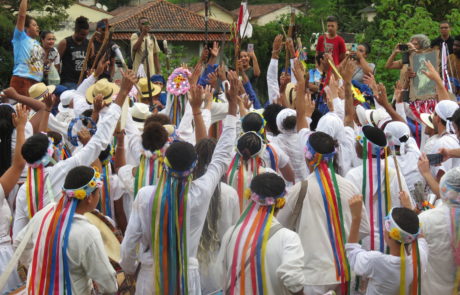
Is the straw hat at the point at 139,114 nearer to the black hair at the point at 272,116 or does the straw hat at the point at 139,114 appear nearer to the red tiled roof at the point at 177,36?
the black hair at the point at 272,116

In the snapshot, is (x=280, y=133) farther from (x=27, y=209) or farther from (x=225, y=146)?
(x=27, y=209)

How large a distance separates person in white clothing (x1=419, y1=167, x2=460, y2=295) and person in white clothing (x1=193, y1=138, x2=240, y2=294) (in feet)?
5.19

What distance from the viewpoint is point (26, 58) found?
11.4 metres

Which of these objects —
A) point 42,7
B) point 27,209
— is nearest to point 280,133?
point 27,209

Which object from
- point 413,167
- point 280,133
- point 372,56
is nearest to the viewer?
point 413,167

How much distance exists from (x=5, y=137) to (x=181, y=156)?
2.74 meters

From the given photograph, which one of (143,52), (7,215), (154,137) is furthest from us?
(143,52)

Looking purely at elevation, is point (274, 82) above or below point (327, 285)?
above

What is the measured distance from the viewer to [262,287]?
5.16 metres

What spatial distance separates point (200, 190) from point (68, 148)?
3.55 meters

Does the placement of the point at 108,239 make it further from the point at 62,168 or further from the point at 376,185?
the point at 376,185

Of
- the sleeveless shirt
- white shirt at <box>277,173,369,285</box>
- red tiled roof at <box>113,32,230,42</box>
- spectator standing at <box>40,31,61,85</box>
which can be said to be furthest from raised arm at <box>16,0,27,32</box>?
red tiled roof at <box>113,32,230,42</box>

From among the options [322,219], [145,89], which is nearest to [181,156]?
[322,219]

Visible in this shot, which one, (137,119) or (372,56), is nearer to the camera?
(137,119)
